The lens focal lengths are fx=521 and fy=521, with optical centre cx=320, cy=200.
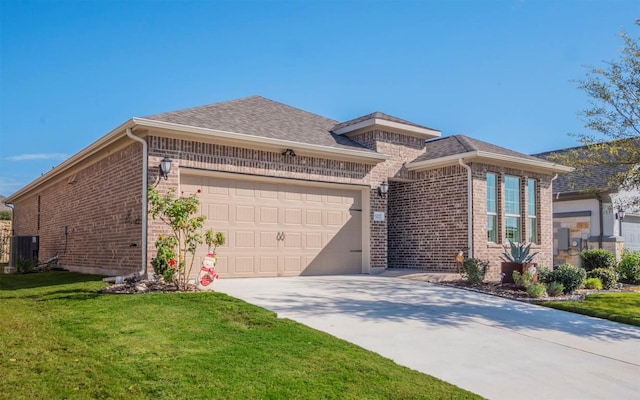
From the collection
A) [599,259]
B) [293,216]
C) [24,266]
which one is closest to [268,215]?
[293,216]

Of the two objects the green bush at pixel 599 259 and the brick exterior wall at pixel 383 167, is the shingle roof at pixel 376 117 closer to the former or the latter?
the brick exterior wall at pixel 383 167

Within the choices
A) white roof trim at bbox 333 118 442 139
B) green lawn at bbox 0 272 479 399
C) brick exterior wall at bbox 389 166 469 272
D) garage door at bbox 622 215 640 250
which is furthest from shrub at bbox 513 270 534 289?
garage door at bbox 622 215 640 250

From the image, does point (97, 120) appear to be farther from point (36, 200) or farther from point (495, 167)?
point (495, 167)

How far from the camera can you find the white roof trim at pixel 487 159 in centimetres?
1436

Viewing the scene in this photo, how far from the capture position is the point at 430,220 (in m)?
15.5

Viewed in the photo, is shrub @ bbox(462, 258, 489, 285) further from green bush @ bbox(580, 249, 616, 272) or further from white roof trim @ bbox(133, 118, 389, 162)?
green bush @ bbox(580, 249, 616, 272)

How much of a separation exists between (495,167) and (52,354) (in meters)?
12.9

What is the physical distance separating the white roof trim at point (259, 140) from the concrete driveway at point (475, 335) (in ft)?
10.7

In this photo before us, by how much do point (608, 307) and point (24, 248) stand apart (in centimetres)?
1702

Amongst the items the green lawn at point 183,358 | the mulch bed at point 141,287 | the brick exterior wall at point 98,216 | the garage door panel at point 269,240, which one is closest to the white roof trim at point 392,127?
the garage door panel at point 269,240

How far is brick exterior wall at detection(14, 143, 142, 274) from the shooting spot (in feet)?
37.7

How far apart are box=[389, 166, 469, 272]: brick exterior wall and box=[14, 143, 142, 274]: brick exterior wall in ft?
26.6

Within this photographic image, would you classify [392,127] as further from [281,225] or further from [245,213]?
[245,213]

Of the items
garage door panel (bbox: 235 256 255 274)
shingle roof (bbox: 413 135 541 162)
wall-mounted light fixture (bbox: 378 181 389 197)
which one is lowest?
garage door panel (bbox: 235 256 255 274)
